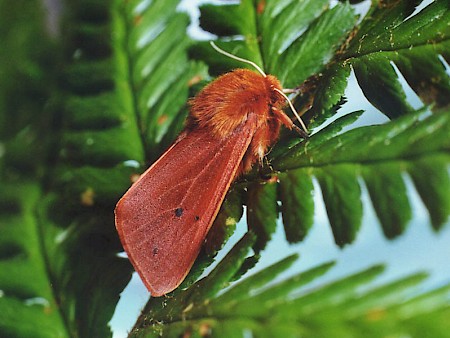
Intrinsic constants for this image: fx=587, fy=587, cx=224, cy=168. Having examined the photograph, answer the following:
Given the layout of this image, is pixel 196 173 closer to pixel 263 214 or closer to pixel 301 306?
pixel 263 214

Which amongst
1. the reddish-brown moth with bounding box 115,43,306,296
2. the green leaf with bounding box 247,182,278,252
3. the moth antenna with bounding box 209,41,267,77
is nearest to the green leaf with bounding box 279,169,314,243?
the green leaf with bounding box 247,182,278,252

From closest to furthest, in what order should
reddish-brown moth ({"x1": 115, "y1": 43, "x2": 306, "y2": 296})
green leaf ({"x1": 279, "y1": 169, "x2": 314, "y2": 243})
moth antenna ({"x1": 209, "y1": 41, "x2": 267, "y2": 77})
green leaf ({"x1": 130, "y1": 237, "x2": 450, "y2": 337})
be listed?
1. green leaf ({"x1": 130, "y1": 237, "x2": 450, "y2": 337})
2. green leaf ({"x1": 279, "y1": 169, "x2": 314, "y2": 243})
3. reddish-brown moth ({"x1": 115, "y1": 43, "x2": 306, "y2": 296})
4. moth antenna ({"x1": 209, "y1": 41, "x2": 267, "y2": 77})

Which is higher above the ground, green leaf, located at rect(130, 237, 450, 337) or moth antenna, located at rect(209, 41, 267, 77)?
moth antenna, located at rect(209, 41, 267, 77)

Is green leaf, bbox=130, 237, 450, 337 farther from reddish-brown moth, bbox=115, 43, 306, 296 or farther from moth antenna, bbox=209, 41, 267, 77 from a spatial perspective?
moth antenna, bbox=209, 41, 267, 77

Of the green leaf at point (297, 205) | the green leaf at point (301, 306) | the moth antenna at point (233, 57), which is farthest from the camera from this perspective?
the moth antenna at point (233, 57)

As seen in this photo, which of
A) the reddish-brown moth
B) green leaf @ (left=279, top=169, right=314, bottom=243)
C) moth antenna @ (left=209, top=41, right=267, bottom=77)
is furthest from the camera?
moth antenna @ (left=209, top=41, right=267, bottom=77)

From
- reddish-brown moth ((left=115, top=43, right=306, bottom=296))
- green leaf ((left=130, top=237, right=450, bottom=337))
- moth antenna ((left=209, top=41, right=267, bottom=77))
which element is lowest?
green leaf ((left=130, top=237, right=450, bottom=337))

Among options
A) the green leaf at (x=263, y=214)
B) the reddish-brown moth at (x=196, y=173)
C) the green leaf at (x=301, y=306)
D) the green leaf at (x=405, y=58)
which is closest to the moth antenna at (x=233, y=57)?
the reddish-brown moth at (x=196, y=173)

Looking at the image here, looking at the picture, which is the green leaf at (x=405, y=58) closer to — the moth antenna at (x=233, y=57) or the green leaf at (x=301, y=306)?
the moth antenna at (x=233, y=57)

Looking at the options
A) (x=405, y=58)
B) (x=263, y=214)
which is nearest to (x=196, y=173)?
(x=263, y=214)

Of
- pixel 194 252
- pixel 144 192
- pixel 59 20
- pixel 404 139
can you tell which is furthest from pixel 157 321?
pixel 59 20
